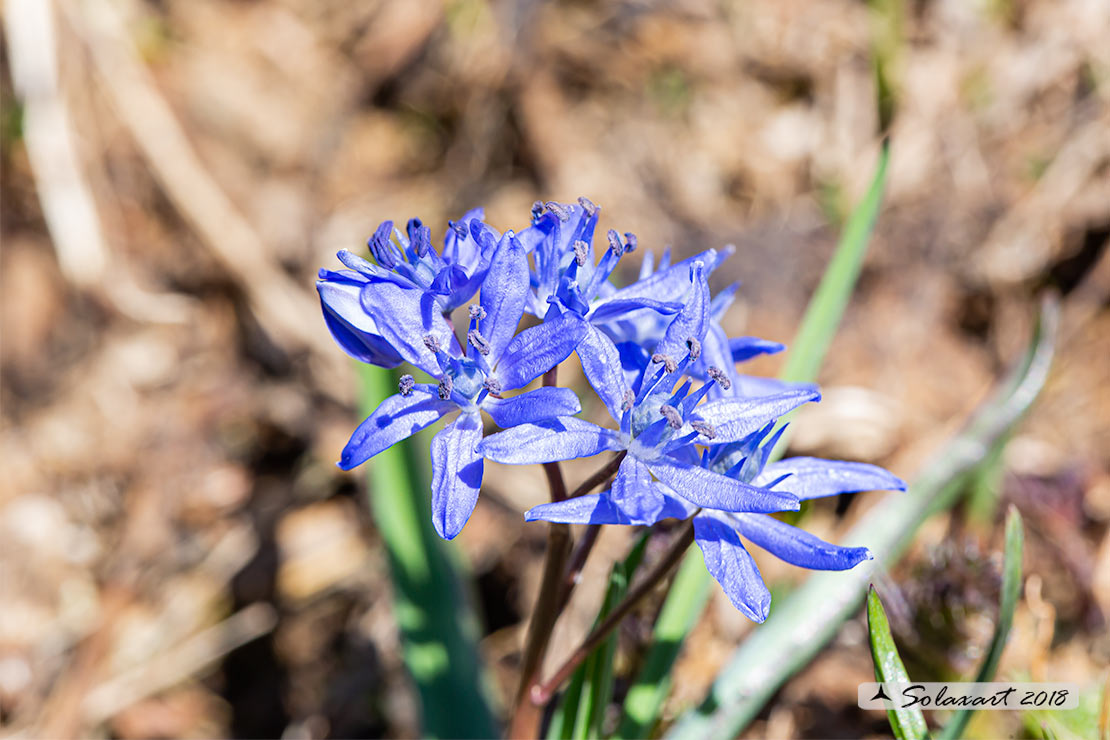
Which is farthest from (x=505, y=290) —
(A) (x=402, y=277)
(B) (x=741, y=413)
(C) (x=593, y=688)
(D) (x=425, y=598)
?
(D) (x=425, y=598)

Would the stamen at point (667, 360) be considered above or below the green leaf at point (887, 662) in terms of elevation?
above

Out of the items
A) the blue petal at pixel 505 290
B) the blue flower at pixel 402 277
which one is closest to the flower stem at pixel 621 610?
the blue petal at pixel 505 290

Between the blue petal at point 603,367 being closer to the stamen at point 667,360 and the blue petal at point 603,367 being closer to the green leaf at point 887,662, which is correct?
the stamen at point 667,360

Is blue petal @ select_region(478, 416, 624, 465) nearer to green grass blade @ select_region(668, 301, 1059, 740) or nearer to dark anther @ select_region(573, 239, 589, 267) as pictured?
dark anther @ select_region(573, 239, 589, 267)

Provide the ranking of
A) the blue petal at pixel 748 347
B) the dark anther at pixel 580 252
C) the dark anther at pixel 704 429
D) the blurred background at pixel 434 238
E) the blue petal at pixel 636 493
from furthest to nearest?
the blurred background at pixel 434 238 < the blue petal at pixel 748 347 < the dark anther at pixel 580 252 < the dark anther at pixel 704 429 < the blue petal at pixel 636 493

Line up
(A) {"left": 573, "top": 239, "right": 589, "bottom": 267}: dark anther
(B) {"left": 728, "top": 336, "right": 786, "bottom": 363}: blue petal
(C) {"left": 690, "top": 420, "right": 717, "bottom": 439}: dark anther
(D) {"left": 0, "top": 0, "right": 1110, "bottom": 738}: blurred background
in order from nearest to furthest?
(C) {"left": 690, "top": 420, "right": 717, "bottom": 439}: dark anther, (A) {"left": 573, "top": 239, "right": 589, "bottom": 267}: dark anther, (B) {"left": 728, "top": 336, "right": 786, "bottom": 363}: blue petal, (D) {"left": 0, "top": 0, "right": 1110, "bottom": 738}: blurred background

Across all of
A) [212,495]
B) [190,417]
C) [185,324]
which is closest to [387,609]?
[212,495]

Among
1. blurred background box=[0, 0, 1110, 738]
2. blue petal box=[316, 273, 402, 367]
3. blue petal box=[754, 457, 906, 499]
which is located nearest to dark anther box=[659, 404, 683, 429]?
blue petal box=[754, 457, 906, 499]
